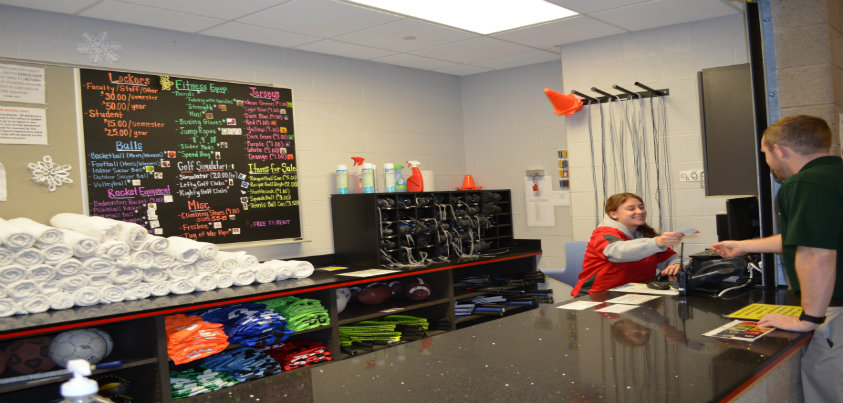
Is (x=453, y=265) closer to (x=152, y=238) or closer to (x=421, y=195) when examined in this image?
(x=421, y=195)

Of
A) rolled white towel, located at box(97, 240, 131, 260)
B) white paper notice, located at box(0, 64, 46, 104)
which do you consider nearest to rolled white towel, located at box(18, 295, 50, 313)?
rolled white towel, located at box(97, 240, 131, 260)

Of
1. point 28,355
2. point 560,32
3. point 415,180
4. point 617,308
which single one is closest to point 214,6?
point 28,355

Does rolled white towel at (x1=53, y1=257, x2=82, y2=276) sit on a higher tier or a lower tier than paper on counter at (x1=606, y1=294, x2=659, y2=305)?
higher

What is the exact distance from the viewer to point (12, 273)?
306cm

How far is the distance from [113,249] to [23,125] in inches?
37.2

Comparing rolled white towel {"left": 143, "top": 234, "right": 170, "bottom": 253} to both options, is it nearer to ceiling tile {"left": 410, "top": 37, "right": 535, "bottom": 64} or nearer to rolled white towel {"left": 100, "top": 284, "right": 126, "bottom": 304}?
rolled white towel {"left": 100, "top": 284, "right": 126, "bottom": 304}

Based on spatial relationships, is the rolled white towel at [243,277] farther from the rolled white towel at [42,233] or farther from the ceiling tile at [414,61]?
the ceiling tile at [414,61]

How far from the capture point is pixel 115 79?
13.1 ft

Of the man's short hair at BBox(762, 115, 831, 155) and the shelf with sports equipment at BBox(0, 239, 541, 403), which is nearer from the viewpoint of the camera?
the man's short hair at BBox(762, 115, 831, 155)

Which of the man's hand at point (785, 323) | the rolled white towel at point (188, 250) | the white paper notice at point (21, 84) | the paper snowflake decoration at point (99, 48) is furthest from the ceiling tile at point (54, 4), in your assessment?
the man's hand at point (785, 323)

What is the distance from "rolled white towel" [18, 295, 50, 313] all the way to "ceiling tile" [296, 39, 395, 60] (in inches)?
98.3

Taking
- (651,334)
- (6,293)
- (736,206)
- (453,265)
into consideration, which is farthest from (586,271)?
(6,293)

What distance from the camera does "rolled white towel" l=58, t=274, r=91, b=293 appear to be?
10.5 ft

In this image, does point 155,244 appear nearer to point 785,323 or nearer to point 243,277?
point 243,277
